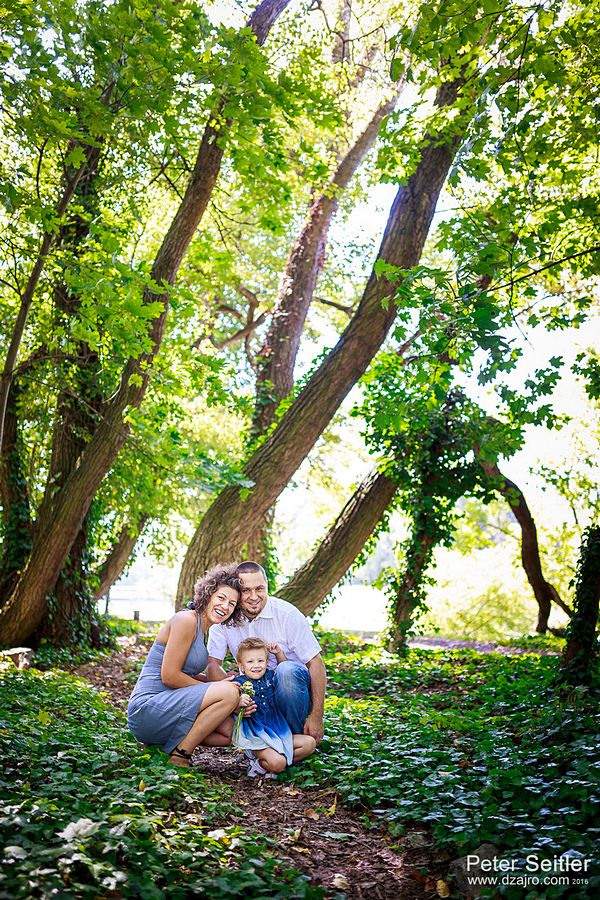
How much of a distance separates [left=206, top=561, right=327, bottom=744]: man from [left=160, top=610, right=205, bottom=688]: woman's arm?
1.18 ft

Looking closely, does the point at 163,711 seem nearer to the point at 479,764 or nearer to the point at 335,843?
the point at 335,843

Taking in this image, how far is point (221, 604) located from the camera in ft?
16.3

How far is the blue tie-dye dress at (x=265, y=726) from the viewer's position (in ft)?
15.7

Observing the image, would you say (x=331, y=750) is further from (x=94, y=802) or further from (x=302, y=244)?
(x=302, y=244)

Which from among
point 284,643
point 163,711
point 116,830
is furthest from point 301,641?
point 116,830

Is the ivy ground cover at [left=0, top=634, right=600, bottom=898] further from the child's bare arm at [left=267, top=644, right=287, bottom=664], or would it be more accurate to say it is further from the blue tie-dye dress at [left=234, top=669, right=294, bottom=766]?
the child's bare arm at [left=267, top=644, right=287, bottom=664]

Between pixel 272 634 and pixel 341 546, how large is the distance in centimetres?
483

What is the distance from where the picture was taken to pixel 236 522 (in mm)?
8445

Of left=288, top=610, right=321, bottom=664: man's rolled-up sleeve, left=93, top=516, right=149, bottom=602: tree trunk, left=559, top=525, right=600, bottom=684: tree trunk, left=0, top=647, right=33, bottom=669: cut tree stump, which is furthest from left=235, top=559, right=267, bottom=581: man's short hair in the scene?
left=93, top=516, right=149, bottom=602: tree trunk

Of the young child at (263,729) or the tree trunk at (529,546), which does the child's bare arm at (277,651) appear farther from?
the tree trunk at (529,546)

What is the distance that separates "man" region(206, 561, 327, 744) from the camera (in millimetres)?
4988

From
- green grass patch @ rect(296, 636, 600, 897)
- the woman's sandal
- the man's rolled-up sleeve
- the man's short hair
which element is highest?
the man's short hair

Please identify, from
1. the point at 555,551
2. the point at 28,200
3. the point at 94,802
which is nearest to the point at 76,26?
the point at 28,200

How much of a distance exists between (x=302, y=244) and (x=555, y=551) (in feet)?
36.3
